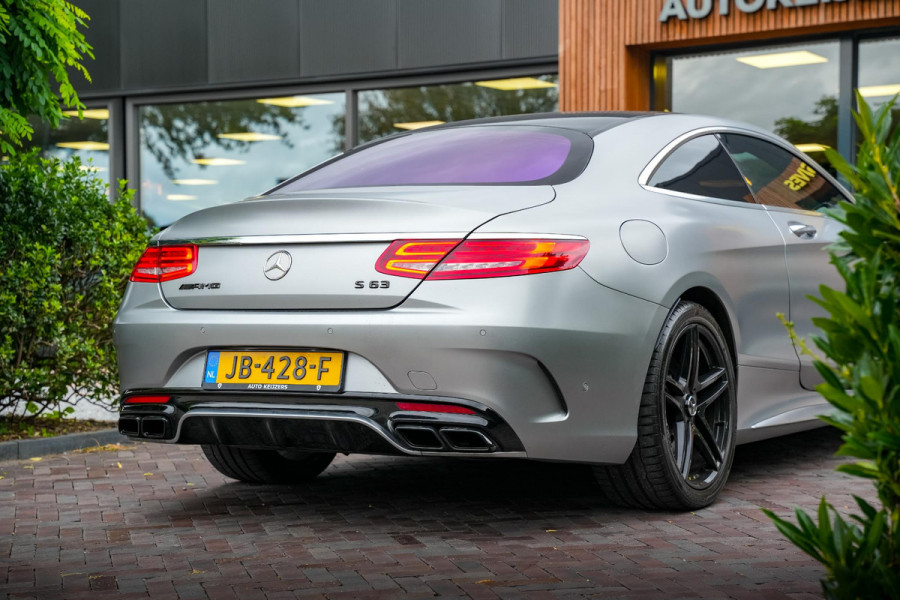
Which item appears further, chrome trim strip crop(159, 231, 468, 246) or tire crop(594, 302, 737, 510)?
tire crop(594, 302, 737, 510)

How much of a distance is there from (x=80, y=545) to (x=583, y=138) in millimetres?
2398

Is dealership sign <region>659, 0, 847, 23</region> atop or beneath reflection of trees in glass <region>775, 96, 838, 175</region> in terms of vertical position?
atop

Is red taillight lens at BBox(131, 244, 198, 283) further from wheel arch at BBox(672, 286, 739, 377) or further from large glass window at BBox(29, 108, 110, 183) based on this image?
large glass window at BBox(29, 108, 110, 183)

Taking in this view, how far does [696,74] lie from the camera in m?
12.5

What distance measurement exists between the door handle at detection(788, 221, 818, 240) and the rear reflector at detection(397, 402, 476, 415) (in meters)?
2.17

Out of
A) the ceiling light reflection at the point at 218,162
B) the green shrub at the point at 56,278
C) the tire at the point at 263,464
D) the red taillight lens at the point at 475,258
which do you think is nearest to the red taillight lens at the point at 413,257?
the red taillight lens at the point at 475,258

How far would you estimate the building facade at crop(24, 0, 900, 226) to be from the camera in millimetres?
11688

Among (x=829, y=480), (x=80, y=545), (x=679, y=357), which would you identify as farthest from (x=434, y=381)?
(x=829, y=480)

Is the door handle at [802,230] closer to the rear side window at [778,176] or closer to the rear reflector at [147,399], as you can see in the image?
the rear side window at [778,176]

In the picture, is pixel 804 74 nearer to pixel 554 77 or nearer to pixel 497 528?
pixel 554 77

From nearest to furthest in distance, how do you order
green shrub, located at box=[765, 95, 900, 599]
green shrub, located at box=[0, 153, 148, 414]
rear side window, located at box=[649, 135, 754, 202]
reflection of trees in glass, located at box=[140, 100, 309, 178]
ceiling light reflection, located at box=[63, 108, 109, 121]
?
green shrub, located at box=[765, 95, 900, 599]
rear side window, located at box=[649, 135, 754, 202]
green shrub, located at box=[0, 153, 148, 414]
reflection of trees in glass, located at box=[140, 100, 309, 178]
ceiling light reflection, located at box=[63, 108, 109, 121]

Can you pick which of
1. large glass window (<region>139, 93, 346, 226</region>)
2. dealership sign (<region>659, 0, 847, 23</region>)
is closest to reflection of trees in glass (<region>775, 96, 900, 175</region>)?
dealership sign (<region>659, 0, 847, 23</region>)

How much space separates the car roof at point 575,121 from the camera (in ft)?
16.5

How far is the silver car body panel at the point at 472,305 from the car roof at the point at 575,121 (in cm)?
19
